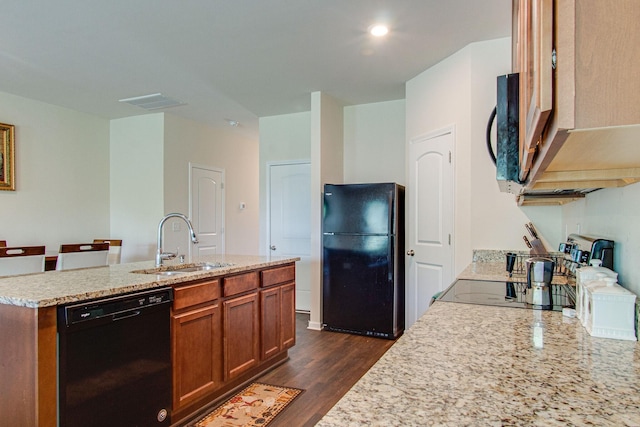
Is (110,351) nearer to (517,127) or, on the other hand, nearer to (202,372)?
(202,372)

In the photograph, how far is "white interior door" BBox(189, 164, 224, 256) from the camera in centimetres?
566

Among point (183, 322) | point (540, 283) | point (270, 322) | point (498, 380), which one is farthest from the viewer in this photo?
point (270, 322)

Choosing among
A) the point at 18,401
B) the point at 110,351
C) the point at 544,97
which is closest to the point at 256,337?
the point at 110,351

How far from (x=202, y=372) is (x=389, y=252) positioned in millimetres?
2150

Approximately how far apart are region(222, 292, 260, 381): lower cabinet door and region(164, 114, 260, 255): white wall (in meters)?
2.82

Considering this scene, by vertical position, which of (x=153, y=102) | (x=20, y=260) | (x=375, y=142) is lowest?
(x=20, y=260)

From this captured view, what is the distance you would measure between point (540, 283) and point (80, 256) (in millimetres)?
3820

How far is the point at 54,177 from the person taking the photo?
4.77m

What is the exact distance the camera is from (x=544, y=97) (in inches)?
18.8

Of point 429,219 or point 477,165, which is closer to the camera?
point 477,165

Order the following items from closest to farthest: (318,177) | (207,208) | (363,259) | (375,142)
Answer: (363,259)
(318,177)
(375,142)
(207,208)

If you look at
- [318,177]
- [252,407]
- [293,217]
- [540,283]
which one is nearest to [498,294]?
[540,283]

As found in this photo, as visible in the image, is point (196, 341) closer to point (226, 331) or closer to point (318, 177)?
point (226, 331)

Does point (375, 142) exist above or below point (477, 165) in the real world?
above
